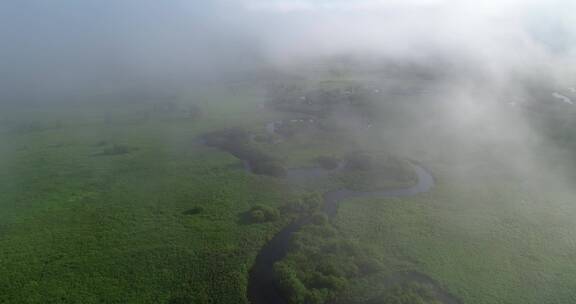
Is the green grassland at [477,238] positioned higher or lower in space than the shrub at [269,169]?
lower

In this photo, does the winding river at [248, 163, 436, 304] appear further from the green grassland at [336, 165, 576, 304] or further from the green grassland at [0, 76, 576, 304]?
the green grassland at [336, 165, 576, 304]

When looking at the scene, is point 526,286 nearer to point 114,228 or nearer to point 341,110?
point 114,228

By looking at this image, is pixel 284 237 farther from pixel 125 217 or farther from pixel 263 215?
pixel 125 217

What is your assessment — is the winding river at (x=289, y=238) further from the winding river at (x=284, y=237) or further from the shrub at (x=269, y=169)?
the shrub at (x=269, y=169)

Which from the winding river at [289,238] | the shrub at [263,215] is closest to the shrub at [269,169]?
the winding river at [289,238]

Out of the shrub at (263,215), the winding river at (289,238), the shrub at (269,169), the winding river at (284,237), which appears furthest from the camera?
the shrub at (269,169)

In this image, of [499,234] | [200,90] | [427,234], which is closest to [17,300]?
[427,234]

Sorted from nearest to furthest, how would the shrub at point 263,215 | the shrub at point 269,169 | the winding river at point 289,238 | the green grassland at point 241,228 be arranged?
the winding river at point 289,238 < the green grassland at point 241,228 < the shrub at point 263,215 < the shrub at point 269,169

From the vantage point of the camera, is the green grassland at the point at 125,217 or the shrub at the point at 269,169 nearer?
the green grassland at the point at 125,217

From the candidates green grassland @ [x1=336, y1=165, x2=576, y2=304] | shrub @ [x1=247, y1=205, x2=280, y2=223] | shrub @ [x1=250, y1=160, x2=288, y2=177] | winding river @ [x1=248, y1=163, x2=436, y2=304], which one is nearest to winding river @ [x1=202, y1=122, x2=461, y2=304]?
winding river @ [x1=248, y1=163, x2=436, y2=304]

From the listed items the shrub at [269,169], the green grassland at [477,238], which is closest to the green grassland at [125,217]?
the shrub at [269,169]

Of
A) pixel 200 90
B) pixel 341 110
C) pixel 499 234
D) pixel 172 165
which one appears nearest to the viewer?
pixel 499 234
